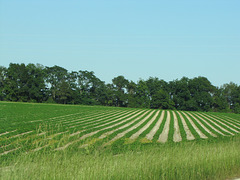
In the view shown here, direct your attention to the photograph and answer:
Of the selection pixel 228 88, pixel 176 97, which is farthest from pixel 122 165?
pixel 228 88

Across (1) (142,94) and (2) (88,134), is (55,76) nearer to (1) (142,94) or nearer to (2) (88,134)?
(1) (142,94)

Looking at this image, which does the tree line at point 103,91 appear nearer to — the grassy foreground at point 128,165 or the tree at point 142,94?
the tree at point 142,94

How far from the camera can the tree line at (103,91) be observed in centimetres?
7300

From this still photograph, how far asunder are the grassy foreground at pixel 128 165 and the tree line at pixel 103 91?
6467cm

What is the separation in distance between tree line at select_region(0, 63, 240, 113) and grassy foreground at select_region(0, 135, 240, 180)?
212 ft

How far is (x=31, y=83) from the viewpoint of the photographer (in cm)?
7600

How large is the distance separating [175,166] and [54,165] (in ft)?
10.5

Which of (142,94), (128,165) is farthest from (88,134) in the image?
(142,94)

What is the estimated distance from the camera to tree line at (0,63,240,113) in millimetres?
73000

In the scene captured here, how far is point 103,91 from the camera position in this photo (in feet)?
274

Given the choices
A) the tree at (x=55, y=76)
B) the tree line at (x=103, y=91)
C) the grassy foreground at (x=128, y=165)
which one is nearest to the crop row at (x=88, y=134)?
the grassy foreground at (x=128, y=165)

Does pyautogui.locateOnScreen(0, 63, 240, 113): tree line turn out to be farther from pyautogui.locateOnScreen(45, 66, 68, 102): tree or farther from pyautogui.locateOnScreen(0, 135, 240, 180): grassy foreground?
pyautogui.locateOnScreen(0, 135, 240, 180): grassy foreground

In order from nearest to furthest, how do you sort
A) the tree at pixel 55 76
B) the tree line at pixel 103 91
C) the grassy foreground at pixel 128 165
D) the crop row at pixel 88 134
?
the grassy foreground at pixel 128 165 → the crop row at pixel 88 134 → the tree line at pixel 103 91 → the tree at pixel 55 76

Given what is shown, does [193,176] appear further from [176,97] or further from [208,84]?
[208,84]
